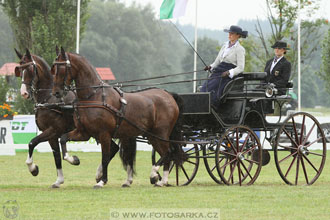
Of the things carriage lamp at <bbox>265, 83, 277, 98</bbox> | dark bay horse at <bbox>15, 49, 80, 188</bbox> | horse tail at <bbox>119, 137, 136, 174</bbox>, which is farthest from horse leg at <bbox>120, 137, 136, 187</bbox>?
carriage lamp at <bbox>265, 83, 277, 98</bbox>

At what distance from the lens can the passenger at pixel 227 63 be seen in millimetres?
10531

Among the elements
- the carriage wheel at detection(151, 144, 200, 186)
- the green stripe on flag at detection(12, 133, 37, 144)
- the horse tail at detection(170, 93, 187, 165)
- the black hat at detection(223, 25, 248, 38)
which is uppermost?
the black hat at detection(223, 25, 248, 38)

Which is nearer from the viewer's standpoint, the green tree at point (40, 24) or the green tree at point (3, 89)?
the green tree at point (3, 89)

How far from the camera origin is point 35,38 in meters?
23.8

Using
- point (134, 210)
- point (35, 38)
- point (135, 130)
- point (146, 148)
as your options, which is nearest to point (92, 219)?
point (134, 210)

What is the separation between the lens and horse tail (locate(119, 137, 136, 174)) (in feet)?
34.8

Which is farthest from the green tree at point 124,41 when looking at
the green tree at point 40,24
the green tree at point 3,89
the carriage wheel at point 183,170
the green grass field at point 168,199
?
the green grass field at point 168,199

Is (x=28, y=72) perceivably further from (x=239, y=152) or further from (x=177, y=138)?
(x=239, y=152)

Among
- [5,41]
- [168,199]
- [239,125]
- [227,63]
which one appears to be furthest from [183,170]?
[5,41]

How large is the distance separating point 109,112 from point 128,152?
4.19 ft

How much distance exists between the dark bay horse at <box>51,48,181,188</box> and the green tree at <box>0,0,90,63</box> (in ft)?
46.2

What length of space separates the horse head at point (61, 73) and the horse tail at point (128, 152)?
1.63 metres

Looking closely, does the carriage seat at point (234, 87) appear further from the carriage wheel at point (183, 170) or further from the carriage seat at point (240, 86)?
the carriage wheel at point (183, 170)

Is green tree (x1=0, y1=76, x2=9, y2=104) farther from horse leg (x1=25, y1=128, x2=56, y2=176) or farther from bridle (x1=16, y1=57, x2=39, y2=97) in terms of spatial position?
horse leg (x1=25, y1=128, x2=56, y2=176)
